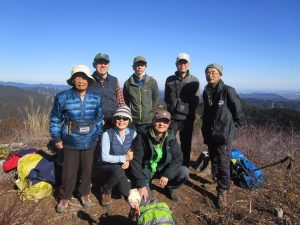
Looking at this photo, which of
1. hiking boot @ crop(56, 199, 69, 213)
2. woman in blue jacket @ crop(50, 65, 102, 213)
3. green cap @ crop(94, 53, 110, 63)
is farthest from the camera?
green cap @ crop(94, 53, 110, 63)

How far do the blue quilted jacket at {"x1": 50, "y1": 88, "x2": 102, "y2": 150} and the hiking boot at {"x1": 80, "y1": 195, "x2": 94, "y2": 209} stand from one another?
28.6 inches

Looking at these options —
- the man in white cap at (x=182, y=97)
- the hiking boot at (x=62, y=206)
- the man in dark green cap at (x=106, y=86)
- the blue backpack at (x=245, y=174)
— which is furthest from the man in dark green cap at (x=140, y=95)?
the blue backpack at (x=245, y=174)

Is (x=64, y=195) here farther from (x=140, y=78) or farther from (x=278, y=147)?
(x=278, y=147)

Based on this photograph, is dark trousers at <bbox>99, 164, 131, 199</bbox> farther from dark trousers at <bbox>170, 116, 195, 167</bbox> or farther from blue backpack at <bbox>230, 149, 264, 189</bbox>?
blue backpack at <bbox>230, 149, 264, 189</bbox>

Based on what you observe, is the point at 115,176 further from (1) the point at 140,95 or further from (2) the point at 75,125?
(1) the point at 140,95

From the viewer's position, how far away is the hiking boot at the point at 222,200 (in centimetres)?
373

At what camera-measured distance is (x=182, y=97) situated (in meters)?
4.44

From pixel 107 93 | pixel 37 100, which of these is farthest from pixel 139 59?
pixel 37 100

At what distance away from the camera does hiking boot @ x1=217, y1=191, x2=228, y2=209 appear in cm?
373

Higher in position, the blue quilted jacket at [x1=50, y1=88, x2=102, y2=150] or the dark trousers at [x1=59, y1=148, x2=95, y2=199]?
the blue quilted jacket at [x1=50, y1=88, x2=102, y2=150]

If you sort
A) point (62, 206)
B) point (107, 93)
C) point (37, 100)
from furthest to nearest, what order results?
point (37, 100), point (107, 93), point (62, 206)

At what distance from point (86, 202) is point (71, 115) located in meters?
1.19

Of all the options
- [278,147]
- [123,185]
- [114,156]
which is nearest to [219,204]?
[123,185]

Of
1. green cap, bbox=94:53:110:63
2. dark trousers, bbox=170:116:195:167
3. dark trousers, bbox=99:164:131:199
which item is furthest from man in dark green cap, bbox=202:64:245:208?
green cap, bbox=94:53:110:63
